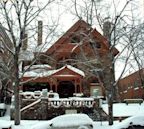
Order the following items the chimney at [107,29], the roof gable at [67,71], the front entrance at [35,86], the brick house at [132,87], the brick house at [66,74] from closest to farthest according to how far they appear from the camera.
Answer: the chimney at [107,29] < the brick house at [66,74] < the roof gable at [67,71] < the front entrance at [35,86] < the brick house at [132,87]

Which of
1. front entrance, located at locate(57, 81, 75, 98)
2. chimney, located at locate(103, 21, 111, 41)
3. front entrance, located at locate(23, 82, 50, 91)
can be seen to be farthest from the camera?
front entrance, located at locate(57, 81, 75, 98)

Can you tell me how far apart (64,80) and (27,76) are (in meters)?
4.17

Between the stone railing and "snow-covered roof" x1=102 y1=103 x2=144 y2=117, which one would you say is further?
the stone railing

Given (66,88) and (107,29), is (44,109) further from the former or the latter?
(66,88)

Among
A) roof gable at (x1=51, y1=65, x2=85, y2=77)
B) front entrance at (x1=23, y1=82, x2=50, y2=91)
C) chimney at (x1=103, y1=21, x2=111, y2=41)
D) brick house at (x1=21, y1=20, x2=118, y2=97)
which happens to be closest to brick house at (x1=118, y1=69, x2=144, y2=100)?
brick house at (x1=21, y1=20, x2=118, y2=97)

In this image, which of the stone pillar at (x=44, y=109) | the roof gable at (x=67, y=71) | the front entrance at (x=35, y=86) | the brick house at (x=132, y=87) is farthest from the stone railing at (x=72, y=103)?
the brick house at (x=132, y=87)

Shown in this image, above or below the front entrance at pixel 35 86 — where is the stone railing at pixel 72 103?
below

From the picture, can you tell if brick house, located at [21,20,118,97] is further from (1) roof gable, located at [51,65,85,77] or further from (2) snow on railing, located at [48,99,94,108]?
(2) snow on railing, located at [48,99,94,108]

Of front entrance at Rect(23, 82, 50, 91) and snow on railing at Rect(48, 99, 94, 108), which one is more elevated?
front entrance at Rect(23, 82, 50, 91)

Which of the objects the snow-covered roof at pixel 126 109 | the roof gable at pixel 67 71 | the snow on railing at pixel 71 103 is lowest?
the snow-covered roof at pixel 126 109

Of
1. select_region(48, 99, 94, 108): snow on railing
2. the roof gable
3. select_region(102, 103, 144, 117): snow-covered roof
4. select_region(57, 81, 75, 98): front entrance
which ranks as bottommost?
select_region(102, 103, 144, 117): snow-covered roof

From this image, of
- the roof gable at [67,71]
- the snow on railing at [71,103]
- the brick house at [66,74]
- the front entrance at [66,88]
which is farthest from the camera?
the front entrance at [66,88]

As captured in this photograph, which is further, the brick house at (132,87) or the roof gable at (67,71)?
the brick house at (132,87)

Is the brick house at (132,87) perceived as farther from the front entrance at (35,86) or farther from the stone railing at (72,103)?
the stone railing at (72,103)
